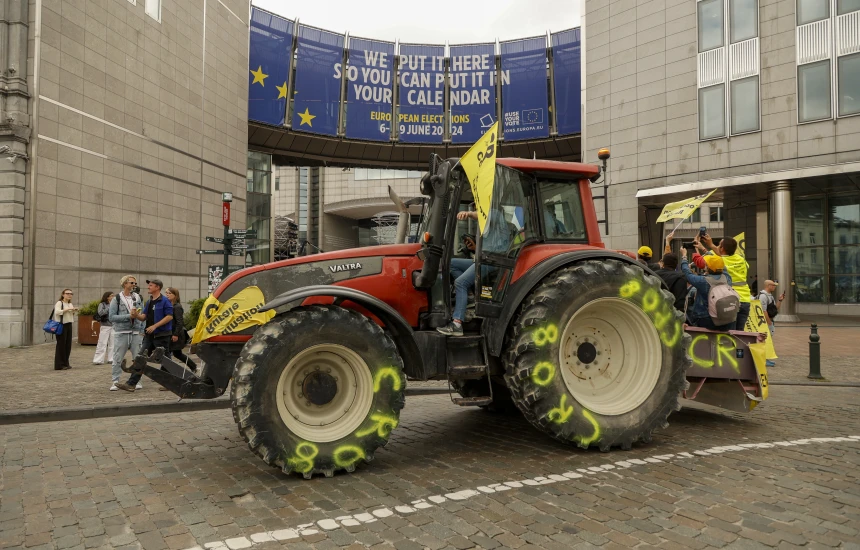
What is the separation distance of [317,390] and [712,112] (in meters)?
25.1

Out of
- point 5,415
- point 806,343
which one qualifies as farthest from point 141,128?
point 806,343

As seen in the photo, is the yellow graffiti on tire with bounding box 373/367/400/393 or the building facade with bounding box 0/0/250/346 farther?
the building facade with bounding box 0/0/250/346

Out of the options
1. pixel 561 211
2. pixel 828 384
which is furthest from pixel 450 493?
pixel 828 384

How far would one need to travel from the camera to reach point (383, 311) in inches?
200

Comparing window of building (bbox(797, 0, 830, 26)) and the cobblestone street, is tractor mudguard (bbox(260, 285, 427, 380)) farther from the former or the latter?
window of building (bbox(797, 0, 830, 26))

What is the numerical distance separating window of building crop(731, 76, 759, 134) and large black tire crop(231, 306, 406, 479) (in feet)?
79.5

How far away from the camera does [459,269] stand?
5738mm

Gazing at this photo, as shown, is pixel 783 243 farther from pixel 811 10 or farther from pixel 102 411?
pixel 102 411

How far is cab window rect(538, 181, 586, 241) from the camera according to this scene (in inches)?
234

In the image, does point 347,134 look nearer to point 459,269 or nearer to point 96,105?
point 96,105

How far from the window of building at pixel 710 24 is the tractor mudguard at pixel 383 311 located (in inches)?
996

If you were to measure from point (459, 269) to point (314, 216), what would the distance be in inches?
2302

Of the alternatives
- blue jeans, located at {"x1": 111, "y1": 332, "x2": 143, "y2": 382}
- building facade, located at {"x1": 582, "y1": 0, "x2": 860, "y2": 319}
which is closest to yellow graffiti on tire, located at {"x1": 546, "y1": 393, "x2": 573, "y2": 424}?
blue jeans, located at {"x1": 111, "y1": 332, "x2": 143, "y2": 382}

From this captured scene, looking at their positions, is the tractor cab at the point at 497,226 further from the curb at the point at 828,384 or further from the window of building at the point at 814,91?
the window of building at the point at 814,91
